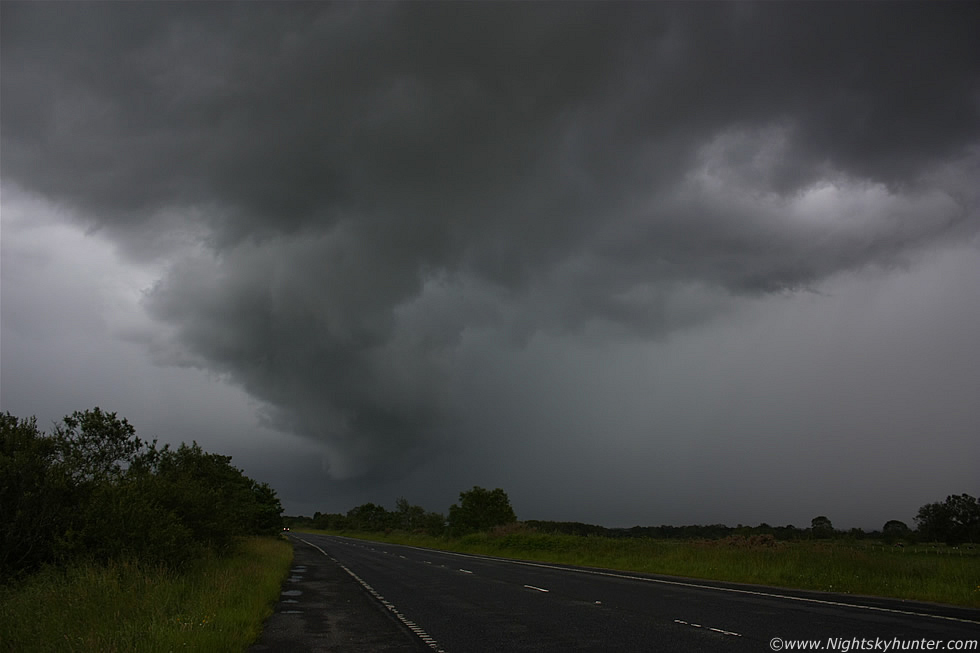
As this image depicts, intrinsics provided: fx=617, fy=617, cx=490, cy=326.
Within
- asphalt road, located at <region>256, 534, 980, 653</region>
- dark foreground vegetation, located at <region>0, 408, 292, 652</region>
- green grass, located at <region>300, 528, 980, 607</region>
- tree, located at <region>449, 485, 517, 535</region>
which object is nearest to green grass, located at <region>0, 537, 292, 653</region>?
dark foreground vegetation, located at <region>0, 408, 292, 652</region>

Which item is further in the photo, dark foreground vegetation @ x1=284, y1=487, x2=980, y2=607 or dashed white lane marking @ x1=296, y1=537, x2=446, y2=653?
dark foreground vegetation @ x1=284, y1=487, x2=980, y2=607

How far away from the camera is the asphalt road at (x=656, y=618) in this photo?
10.1 m

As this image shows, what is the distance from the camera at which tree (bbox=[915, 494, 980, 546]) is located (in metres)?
69.3

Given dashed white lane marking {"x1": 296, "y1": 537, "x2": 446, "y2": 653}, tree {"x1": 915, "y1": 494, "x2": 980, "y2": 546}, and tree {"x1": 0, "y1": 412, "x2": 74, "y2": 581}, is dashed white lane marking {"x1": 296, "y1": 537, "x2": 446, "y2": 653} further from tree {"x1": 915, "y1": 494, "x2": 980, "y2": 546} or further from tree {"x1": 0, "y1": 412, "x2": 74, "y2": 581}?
tree {"x1": 915, "y1": 494, "x2": 980, "y2": 546}

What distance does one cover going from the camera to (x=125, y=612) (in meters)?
12.4

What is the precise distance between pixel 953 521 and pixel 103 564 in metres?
84.8

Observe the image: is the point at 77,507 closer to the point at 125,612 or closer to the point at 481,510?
the point at 125,612

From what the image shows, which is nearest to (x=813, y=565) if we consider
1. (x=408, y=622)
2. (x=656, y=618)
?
(x=656, y=618)

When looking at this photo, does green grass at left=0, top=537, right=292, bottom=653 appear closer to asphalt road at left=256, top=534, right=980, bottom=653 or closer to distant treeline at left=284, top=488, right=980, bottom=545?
asphalt road at left=256, top=534, right=980, bottom=653

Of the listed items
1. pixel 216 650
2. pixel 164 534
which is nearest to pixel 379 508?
pixel 164 534

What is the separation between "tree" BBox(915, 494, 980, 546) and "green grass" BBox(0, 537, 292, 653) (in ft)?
263

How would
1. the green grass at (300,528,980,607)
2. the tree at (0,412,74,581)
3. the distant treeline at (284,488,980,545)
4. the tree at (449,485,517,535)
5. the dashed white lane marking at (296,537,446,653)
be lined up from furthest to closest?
the tree at (449,485,517,535) < the distant treeline at (284,488,980,545) < the green grass at (300,528,980,607) < the tree at (0,412,74,581) < the dashed white lane marking at (296,537,446,653)

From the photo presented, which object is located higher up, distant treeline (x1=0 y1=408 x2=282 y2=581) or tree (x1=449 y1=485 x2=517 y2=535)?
distant treeline (x1=0 y1=408 x2=282 y2=581)

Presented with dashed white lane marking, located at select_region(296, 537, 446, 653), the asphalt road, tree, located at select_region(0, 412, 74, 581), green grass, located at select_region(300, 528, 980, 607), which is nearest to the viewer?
the asphalt road
